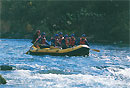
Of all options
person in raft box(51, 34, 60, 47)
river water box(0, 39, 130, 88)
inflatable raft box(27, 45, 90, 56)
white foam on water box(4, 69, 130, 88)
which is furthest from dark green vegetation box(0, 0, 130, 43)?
white foam on water box(4, 69, 130, 88)

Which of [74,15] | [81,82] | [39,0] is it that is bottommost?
[81,82]

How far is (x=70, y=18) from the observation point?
65.2 m

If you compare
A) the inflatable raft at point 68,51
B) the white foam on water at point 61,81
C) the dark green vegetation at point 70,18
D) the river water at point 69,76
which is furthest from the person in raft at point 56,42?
the dark green vegetation at point 70,18

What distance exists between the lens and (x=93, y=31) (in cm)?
5981

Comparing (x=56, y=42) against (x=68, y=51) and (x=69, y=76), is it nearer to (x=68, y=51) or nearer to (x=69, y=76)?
(x=68, y=51)

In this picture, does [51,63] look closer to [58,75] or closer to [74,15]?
[58,75]

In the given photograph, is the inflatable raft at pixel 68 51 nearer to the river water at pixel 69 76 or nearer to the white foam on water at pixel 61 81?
the river water at pixel 69 76

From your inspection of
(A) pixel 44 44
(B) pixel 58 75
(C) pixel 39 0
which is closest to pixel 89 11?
(C) pixel 39 0

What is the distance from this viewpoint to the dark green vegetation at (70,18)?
57.1 m

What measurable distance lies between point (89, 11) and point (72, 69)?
143 feet

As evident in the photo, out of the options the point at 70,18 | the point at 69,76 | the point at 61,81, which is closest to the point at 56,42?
the point at 69,76

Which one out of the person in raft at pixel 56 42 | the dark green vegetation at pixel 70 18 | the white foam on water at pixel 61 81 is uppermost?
the dark green vegetation at pixel 70 18

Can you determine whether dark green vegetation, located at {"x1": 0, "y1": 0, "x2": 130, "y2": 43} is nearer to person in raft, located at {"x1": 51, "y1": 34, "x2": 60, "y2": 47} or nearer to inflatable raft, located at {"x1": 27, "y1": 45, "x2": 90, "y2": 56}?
person in raft, located at {"x1": 51, "y1": 34, "x2": 60, "y2": 47}

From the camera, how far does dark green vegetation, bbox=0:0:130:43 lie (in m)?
57.1
